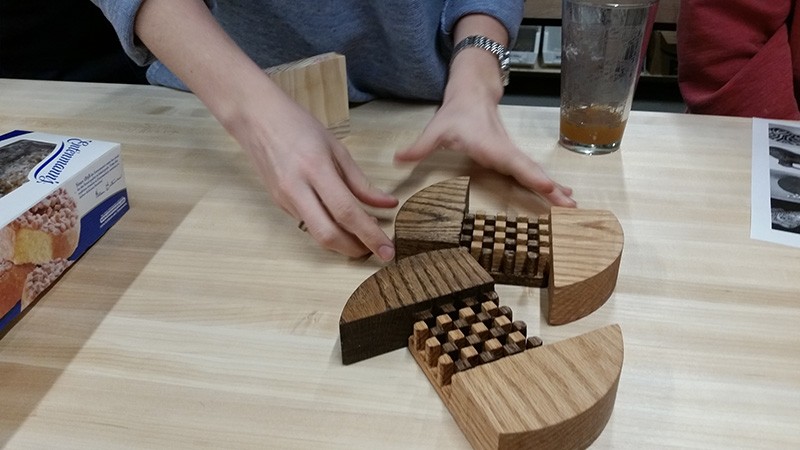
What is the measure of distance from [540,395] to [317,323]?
203 mm

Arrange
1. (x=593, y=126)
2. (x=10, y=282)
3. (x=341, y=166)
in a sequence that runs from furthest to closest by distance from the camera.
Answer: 1. (x=593, y=126)
2. (x=341, y=166)
3. (x=10, y=282)

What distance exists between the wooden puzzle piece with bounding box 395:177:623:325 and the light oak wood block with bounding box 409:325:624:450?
7 cm

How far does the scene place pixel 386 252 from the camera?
60 cm

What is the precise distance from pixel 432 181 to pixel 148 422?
42 cm

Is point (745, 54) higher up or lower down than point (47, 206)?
lower down

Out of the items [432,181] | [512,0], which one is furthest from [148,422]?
[512,0]

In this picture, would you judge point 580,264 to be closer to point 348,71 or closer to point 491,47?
point 491,47

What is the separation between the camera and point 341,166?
0.66 m

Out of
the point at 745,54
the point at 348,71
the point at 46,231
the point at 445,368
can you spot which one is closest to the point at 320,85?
the point at 348,71

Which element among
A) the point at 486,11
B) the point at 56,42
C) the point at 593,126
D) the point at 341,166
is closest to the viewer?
the point at 341,166

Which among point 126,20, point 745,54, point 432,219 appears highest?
point 126,20

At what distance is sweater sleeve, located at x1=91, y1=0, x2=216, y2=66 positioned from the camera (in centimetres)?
75

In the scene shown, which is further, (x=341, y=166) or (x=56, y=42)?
(x=56, y=42)

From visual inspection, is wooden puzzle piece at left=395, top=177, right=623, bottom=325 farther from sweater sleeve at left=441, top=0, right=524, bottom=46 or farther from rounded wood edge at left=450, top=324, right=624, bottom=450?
sweater sleeve at left=441, top=0, right=524, bottom=46
